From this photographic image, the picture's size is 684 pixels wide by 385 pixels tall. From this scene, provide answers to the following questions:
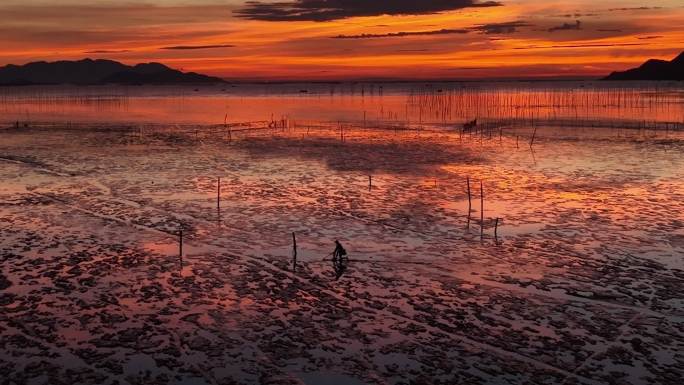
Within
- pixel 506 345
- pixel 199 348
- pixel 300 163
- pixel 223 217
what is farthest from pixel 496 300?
pixel 300 163

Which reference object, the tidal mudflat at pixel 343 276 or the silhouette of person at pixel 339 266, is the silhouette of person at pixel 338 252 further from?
the tidal mudflat at pixel 343 276

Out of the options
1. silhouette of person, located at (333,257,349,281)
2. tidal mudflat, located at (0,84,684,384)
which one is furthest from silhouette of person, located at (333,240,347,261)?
tidal mudflat, located at (0,84,684,384)

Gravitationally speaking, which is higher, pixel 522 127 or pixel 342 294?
pixel 522 127

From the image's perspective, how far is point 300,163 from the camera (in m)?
37.9

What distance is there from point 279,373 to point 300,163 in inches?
1080

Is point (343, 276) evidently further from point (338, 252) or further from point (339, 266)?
point (338, 252)

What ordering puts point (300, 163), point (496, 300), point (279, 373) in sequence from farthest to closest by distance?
point (300, 163)
point (496, 300)
point (279, 373)

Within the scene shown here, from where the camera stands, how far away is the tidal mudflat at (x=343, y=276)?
1136 centimetres

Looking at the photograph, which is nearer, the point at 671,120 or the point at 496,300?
the point at 496,300

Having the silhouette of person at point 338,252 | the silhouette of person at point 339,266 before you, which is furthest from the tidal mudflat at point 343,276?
the silhouette of person at point 338,252

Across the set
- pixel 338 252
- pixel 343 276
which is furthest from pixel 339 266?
pixel 343 276

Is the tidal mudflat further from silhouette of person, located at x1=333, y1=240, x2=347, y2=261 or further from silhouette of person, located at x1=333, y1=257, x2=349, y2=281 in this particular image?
silhouette of person, located at x1=333, y1=240, x2=347, y2=261

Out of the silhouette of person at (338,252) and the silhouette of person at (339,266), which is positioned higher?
the silhouette of person at (338,252)

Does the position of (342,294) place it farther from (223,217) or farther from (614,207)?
(614,207)
